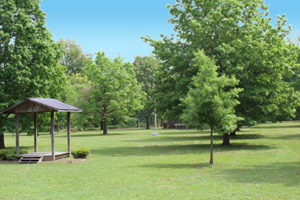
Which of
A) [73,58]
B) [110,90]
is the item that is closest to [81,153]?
[110,90]

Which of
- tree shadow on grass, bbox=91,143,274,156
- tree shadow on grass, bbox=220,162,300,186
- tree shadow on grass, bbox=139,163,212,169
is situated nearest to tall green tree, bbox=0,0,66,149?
tree shadow on grass, bbox=91,143,274,156

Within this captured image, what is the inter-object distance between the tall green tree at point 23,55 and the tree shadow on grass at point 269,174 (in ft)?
52.7

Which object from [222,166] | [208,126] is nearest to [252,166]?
[222,166]

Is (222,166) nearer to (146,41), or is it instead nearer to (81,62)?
(146,41)

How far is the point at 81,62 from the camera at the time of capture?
90.6 meters

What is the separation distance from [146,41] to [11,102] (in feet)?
39.4

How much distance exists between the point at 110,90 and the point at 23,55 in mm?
27883

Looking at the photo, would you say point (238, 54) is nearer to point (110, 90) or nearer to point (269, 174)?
point (269, 174)

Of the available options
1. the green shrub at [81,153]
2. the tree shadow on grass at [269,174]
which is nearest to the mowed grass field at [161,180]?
the tree shadow on grass at [269,174]

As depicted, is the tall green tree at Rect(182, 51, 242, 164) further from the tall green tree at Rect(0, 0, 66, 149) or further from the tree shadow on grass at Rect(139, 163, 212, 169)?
the tall green tree at Rect(0, 0, 66, 149)

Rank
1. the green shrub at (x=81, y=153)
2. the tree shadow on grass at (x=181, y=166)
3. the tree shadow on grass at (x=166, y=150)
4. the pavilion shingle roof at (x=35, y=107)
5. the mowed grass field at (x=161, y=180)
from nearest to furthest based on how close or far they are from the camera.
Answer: the mowed grass field at (x=161, y=180) → the tree shadow on grass at (x=181, y=166) → the pavilion shingle roof at (x=35, y=107) → the green shrub at (x=81, y=153) → the tree shadow on grass at (x=166, y=150)

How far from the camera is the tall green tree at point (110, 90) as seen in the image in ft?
161

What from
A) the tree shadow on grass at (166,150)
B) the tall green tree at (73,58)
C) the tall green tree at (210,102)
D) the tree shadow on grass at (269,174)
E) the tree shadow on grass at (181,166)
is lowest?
the tree shadow on grass at (166,150)

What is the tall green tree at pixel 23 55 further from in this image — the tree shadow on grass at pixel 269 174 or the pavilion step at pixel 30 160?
the tree shadow on grass at pixel 269 174
